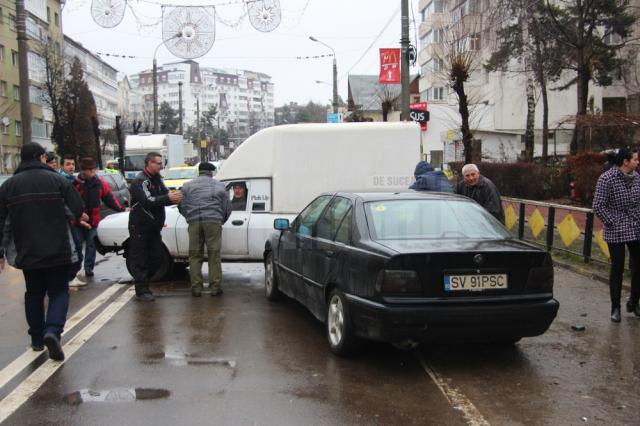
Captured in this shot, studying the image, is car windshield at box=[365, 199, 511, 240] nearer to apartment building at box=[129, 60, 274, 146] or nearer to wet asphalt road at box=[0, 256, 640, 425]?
wet asphalt road at box=[0, 256, 640, 425]

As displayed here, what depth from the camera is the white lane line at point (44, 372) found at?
4.32m

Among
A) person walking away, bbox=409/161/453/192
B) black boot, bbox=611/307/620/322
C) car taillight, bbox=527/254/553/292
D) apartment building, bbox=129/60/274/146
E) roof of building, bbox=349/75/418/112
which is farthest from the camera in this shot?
apartment building, bbox=129/60/274/146

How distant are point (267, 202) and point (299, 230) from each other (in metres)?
2.49

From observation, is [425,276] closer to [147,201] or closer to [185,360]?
[185,360]

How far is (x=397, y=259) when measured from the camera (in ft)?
15.8

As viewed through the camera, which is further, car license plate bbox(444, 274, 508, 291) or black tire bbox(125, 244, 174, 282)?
black tire bbox(125, 244, 174, 282)

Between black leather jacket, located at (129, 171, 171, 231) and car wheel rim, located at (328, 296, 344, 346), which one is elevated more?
black leather jacket, located at (129, 171, 171, 231)

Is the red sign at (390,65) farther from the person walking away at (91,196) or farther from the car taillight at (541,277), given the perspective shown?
the car taillight at (541,277)

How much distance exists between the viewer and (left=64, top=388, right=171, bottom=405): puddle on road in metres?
4.40

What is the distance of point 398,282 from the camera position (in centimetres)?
482

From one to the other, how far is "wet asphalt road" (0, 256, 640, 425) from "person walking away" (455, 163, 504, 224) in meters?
1.58

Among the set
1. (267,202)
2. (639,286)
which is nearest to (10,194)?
(267,202)

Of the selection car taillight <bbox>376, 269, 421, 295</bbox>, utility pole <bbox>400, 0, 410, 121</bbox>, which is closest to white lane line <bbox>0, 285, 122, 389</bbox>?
car taillight <bbox>376, 269, 421, 295</bbox>

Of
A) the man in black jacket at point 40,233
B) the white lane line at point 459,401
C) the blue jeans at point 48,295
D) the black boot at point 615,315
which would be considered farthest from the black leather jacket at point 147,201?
the black boot at point 615,315
